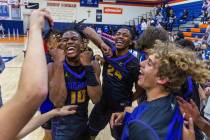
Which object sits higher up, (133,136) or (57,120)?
(133,136)

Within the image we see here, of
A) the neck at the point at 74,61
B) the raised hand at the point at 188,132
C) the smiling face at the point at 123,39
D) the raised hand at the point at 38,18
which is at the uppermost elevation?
the raised hand at the point at 38,18

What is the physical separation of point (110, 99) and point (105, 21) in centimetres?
2420

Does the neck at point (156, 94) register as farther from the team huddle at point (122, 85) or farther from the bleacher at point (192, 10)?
the bleacher at point (192, 10)

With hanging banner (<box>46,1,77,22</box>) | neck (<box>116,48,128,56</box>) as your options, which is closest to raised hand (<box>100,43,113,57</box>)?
neck (<box>116,48,128,56</box>)

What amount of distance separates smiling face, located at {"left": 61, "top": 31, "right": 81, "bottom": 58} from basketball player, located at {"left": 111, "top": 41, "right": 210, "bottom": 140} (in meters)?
0.98

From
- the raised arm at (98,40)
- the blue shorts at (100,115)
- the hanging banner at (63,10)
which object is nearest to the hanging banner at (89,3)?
the hanging banner at (63,10)

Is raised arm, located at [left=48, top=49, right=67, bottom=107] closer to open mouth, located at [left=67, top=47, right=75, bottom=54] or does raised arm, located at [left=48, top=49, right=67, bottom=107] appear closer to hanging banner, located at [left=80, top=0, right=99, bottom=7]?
open mouth, located at [left=67, top=47, right=75, bottom=54]

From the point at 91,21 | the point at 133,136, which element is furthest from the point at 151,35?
the point at 91,21

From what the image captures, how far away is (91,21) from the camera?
26.4 metres

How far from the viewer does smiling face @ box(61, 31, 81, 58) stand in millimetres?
2512

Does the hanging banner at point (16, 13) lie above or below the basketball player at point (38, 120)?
above

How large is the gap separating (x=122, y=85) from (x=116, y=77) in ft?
0.38

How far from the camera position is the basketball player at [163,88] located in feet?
4.21

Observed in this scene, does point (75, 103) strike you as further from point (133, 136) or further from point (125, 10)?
point (125, 10)
